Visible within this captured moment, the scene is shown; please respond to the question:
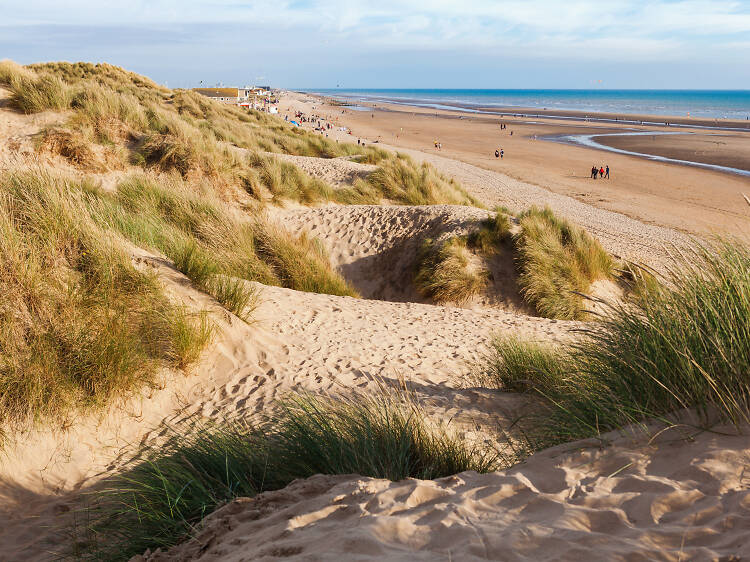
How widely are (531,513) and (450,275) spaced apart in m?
7.43

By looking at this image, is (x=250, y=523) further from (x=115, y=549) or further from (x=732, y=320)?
(x=732, y=320)

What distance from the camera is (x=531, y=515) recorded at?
2051 mm

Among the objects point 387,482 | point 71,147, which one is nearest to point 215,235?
point 71,147

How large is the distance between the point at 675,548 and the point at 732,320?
53.5 inches

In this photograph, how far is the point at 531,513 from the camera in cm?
207

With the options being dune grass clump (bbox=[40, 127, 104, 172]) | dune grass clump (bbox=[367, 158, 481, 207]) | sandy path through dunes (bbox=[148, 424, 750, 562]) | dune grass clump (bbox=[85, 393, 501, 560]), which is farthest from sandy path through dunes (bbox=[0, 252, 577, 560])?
dune grass clump (bbox=[367, 158, 481, 207])

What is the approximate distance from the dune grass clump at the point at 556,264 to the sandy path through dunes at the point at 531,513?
6619mm

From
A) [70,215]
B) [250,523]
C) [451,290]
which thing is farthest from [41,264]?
[451,290]

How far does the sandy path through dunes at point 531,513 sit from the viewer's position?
1.81 meters

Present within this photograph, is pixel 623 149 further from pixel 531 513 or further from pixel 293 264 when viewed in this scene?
pixel 531 513

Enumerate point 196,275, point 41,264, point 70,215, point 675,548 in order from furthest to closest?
1. point 196,275
2. point 70,215
3. point 41,264
4. point 675,548

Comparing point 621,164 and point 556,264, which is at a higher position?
point 621,164

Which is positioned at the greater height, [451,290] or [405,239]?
[405,239]

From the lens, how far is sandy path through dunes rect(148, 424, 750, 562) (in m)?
1.81
